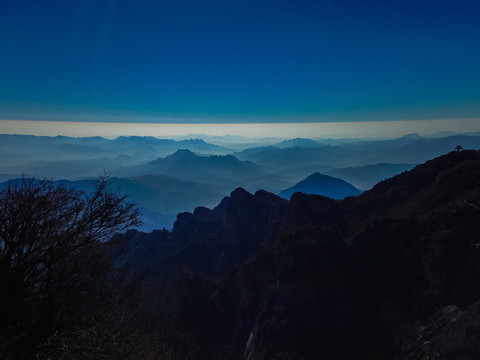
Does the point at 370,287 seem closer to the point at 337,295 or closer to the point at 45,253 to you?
the point at 337,295

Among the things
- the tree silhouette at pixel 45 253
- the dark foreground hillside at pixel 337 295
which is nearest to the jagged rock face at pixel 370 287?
the dark foreground hillside at pixel 337 295

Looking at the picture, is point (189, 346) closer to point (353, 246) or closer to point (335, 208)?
point (353, 246)

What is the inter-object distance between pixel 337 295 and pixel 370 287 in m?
4.54

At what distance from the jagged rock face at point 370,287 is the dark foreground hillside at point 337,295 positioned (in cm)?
14

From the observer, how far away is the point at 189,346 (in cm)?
4231

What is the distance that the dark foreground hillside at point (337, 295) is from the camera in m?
23.2

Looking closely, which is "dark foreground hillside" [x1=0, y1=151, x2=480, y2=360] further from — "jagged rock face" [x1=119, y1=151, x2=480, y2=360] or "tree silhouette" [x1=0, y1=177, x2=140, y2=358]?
"tree silhouette" [x1=0, y1=177, x2=140, y2=358]

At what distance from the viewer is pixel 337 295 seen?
39656 millimetres

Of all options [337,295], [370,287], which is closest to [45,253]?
[337,295]

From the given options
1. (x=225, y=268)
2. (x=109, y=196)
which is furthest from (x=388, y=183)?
(x=109, y=196)

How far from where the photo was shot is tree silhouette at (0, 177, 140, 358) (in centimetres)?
1048

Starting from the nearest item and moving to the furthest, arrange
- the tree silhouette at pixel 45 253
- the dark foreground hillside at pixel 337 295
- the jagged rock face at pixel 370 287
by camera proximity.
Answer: the tree silhouette at pixel 45 253
the dark foreground hillside at pixel 337 295
the jagged rock face at pixel 370 287

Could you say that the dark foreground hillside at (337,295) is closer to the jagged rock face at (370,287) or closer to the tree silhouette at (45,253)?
the jagged rock face at (370,287)

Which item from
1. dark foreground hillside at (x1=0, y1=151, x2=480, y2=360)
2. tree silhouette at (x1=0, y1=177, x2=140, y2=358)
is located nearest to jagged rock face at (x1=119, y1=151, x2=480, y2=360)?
dark foreground hillside at (x1=0, y1=151, x2=480, y2=360)
